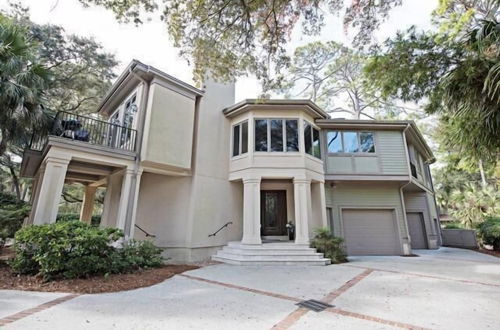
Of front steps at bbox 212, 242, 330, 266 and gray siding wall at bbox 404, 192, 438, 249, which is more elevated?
gray siding wall at bbox 404, 192, 438, 249

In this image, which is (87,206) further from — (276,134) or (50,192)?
(276,134)

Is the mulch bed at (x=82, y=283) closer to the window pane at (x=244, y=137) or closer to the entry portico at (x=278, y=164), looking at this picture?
the entry portico at (x=278, y=164)

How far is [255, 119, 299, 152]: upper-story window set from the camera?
1021cm

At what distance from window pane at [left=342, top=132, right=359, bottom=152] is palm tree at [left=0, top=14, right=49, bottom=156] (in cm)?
1180

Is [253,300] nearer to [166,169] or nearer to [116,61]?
[166,169]

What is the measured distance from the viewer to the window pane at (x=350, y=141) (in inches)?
463

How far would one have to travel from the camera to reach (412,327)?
3461mm

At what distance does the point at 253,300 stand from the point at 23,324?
131 inches

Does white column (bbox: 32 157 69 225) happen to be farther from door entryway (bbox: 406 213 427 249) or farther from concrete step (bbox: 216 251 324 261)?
door entryway (bbox: 406 213 427 249)

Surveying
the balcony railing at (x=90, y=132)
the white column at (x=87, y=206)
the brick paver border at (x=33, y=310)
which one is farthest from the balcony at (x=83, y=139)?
the brick paver border at (x=33, y=310)

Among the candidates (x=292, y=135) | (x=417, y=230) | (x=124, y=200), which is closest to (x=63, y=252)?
(x=124, y=200)

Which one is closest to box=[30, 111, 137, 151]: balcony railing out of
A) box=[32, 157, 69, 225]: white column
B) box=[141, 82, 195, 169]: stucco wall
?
box=[141, 82, 195, 169]: stucco wall

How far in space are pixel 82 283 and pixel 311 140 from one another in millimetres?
9093

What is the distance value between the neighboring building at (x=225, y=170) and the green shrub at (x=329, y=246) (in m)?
0.43
